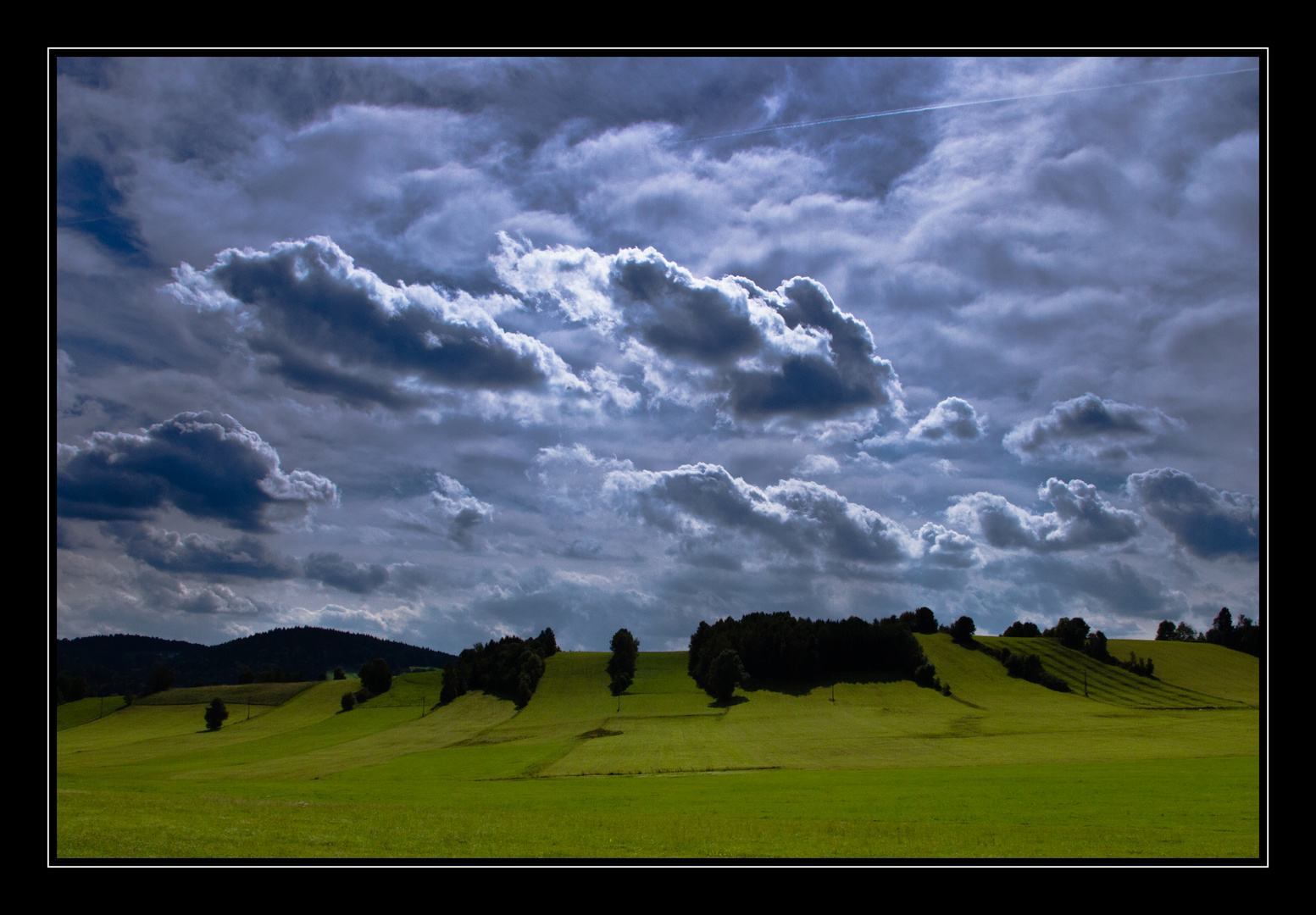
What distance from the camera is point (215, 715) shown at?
13362cm

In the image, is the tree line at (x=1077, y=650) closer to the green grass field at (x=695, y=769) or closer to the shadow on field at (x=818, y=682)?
the green grass field at (x=695, y=769)

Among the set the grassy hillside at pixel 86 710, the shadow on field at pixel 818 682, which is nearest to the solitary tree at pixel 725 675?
the shadow on field at pixel 818 682

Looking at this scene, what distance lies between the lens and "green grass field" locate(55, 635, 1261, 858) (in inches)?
990

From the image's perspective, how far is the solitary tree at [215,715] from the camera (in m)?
133

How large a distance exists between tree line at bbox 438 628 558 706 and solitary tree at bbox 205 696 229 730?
37938mm

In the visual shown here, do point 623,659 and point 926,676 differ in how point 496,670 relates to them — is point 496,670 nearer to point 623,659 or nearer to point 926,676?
point 623,659

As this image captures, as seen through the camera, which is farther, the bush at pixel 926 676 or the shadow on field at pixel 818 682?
the shadow on field at pixel 818 682

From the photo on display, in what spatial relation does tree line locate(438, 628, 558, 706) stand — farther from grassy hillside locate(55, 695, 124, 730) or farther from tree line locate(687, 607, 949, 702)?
grassy hillside locate(55, 695, 124, 730)

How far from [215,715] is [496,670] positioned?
49.9 metres

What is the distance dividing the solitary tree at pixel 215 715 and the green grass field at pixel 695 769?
2702 millimetres
